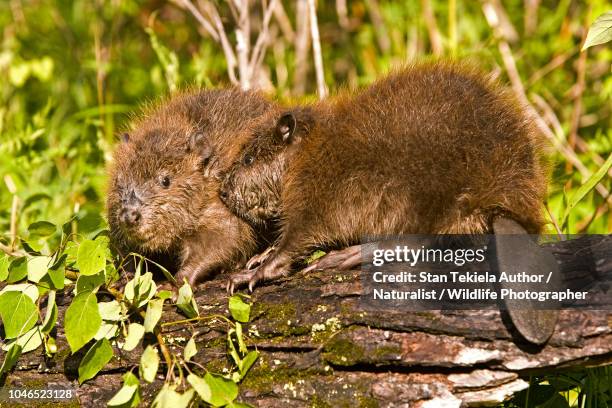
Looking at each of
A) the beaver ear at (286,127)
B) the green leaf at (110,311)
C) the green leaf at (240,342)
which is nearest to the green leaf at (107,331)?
the green leaf at (110,311)

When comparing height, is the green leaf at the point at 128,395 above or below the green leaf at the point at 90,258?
below

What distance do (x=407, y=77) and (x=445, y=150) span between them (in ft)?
1.99

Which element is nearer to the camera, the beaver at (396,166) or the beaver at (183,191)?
the beaver at (396,166)

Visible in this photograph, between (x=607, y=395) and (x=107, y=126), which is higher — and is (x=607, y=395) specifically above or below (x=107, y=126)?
below

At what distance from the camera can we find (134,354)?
3.77 m

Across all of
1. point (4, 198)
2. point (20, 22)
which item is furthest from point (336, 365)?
point (20, 22)

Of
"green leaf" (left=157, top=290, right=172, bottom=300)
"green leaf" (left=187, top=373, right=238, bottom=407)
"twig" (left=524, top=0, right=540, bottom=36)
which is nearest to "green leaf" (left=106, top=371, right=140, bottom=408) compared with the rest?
"green leaf" (left=187, top=373, right=238, bottom=407)

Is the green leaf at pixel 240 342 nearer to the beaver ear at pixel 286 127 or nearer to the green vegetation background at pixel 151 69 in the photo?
the beaver ear at pixel 286 127

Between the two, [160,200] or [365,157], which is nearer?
[365,157]

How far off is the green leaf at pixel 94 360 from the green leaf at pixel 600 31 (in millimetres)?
2705

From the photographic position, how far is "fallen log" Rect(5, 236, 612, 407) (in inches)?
133

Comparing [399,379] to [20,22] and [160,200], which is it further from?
[20,22]

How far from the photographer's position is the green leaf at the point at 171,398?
332cm

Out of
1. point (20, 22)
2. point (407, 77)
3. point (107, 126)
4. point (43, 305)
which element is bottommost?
point (43, 305)
